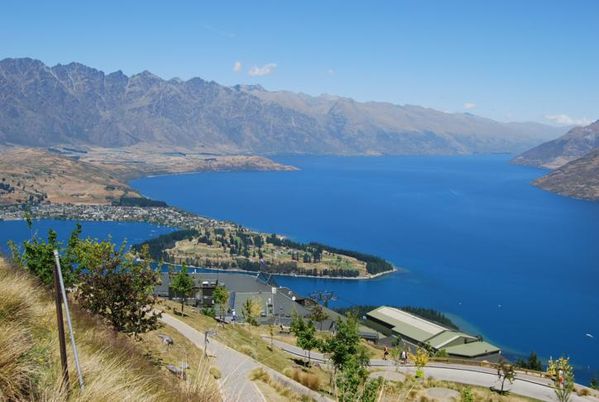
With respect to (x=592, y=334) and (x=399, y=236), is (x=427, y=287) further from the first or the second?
(x=399, y=236)

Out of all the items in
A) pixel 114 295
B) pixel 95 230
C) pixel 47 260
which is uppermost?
pixel 114 295

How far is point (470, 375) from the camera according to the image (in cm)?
3256

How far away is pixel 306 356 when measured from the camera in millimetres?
31672

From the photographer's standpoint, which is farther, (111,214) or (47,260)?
(111,214)

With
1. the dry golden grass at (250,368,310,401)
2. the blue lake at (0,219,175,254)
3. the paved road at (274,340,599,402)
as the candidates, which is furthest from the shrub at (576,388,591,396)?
the blue lake at (0,219,175,254)

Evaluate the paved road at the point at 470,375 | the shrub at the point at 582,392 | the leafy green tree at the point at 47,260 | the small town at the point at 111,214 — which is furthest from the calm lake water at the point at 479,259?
the leafy green tree at the point at 47,260

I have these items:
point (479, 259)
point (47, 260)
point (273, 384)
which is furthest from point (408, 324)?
point (479, 259)

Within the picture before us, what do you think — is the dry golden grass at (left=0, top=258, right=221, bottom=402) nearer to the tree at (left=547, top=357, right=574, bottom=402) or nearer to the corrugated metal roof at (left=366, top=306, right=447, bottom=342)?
the tree at (left=547, top=357, right=574, bottom=402)

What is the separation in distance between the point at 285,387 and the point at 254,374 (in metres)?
0.89

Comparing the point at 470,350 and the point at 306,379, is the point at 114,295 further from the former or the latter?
→ the point at 470,350

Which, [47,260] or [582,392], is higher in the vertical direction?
[47,260]

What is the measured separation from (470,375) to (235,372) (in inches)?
1121

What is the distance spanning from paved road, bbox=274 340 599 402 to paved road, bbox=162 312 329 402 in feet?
31.2

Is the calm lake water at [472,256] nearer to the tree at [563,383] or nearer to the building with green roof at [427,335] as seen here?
the building with green roof at [427,335]
